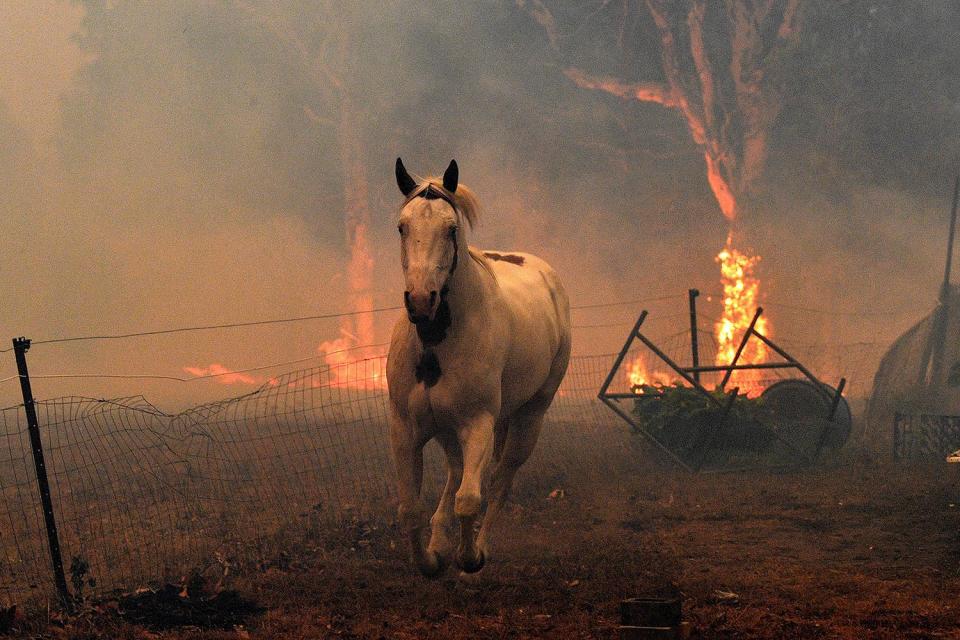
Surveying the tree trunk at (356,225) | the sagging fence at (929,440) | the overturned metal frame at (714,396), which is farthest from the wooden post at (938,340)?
the tree trunk at (356,225)

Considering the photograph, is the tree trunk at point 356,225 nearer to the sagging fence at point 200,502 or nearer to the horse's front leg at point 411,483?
the sagging fence at point 200,502

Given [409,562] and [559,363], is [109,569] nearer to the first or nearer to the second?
[409,562]

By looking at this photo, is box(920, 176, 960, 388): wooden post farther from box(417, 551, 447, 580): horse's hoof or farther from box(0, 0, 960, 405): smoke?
box(0, 0, 960, 405): smoke

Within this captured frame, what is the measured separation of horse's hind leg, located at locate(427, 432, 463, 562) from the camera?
7465 millimetres

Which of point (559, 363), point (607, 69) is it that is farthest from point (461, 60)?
point (559, 363)

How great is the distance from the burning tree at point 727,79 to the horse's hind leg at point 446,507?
23.7 meters

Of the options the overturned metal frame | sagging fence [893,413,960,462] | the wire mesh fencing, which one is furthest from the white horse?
sagging fence [893,413,960,462]

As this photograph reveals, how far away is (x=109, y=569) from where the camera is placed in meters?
8.74

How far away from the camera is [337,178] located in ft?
112

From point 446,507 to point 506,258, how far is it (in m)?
2.63

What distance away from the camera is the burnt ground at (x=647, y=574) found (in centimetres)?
650

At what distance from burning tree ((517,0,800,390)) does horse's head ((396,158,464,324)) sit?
81.4ft

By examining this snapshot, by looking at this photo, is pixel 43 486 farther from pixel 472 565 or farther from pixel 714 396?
pixel 714 396

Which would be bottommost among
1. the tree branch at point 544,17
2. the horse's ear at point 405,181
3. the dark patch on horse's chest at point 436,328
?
the dark patch on horse's chest at point 436,328
